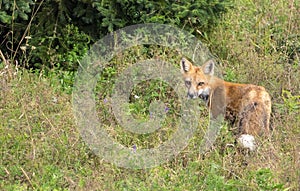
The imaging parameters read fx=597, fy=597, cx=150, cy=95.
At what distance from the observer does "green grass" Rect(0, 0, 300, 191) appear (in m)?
5.17

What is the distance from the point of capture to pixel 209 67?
7340 mm

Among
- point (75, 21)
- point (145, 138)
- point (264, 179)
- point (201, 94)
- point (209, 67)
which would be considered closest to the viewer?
point (264, 179)

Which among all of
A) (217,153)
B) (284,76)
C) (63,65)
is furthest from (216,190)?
(63,65)

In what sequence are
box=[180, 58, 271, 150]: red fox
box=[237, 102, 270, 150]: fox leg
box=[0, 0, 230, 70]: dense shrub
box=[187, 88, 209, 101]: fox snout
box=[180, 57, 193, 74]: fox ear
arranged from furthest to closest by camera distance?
1. box=[0, 0, 230, 70]: dense shrub
2. box=[180, 57, 193, 74]: fox ear
3. box=[187, 88, 209, 101]: fox snout
4. box=[180, 58, 271, 150]: red fox
5. box=[237, 102, 270, 150]: fox leg

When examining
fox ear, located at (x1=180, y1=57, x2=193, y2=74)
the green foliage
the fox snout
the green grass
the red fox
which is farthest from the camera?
fox ear, located at (x1=180, y1=57, x2=193, y2=74)

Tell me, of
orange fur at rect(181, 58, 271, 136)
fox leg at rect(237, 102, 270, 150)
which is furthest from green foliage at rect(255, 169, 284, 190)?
orange fur at rect(181, 58, 271, 136)

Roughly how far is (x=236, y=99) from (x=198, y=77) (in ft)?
2.18

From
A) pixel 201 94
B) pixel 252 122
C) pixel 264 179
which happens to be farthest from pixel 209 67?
pixel 264 179

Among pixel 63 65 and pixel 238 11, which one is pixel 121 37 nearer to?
pixel 63 65

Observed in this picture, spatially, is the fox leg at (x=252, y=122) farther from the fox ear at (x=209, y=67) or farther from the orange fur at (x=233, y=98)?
the fox ear at (x=209, y=67)

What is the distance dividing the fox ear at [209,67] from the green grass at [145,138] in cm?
45

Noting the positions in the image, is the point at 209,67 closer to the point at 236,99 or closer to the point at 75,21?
the point at 236,99

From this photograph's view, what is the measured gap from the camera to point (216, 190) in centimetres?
487

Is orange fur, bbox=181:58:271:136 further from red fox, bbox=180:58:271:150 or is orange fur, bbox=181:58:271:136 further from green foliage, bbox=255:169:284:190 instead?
green foliage, bbox=255:169:284:190
